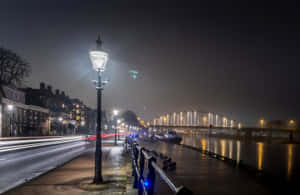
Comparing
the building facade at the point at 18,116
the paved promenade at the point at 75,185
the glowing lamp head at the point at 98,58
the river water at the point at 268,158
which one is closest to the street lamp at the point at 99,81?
the glowing lamp head at the point at 98,58

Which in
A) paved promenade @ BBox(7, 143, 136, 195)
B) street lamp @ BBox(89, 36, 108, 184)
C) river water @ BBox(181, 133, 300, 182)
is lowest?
river water @ BBox(181, 133, 300, 182)

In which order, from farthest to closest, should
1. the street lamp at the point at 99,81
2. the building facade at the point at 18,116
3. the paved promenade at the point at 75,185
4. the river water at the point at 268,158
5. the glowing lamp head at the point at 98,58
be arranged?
the building facade at the point at 18,116, the river water at the point at 268,158, the glowing lamp head at the point at 98,58, the street lamp at the point at 99,81, the paved promenade at the point at 75,185

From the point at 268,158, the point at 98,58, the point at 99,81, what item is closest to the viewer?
the point at 98,58

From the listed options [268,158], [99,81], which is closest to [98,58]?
[99,81]

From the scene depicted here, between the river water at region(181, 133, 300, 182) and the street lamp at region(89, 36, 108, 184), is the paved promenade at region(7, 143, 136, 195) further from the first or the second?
the river water at region(181, 133, 300, 182)

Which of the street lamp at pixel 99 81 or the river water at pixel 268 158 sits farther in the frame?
the river water at pixel 268 158

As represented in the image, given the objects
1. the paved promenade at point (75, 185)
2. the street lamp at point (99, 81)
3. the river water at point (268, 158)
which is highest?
the street lamp at point (99, 81)

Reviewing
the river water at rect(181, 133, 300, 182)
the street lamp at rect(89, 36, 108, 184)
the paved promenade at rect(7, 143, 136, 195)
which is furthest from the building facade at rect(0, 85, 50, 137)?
the street lamp at rect(89, 36, 108, 184)

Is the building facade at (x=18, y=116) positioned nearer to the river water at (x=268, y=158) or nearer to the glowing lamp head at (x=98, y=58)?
the river water at (x=268, y=158)

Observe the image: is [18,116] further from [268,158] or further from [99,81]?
[99,81]

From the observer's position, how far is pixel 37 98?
81000 mm

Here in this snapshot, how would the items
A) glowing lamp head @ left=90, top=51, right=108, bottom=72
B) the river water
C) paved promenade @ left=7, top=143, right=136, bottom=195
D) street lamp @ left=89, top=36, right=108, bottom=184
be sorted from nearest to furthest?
1. paved promenade @ left=7, top=143, right=136, bottom=195
2. street lamp @ left=89, top=36, right=108, bottom=184
3. glowing lamp head @ left=90, top=51, right=108, bottom=72
4. the river water

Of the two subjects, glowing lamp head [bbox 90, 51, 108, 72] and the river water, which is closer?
glowing lamp head [bbox 90, 51, 108, 72]

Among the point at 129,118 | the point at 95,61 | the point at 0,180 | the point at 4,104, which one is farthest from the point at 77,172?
the point at 129,118
